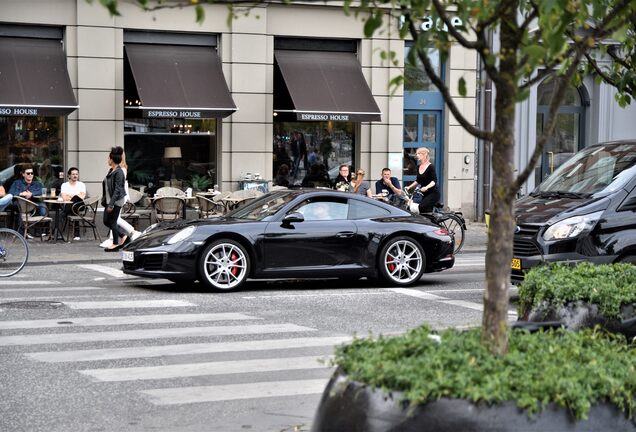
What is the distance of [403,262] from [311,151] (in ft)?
34.7

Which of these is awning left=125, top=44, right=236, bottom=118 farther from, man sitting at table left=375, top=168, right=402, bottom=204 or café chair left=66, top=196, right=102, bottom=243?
man sitting at table left=375, top=168, right=402, bottom=204

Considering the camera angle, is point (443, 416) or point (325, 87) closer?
point (443, 416)

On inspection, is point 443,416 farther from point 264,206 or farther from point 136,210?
point 136,210

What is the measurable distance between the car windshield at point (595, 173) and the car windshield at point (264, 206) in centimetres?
335

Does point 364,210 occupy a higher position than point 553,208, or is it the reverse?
point 553,208

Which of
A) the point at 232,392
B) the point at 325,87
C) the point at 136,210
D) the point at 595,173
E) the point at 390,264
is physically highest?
the point at 325,87

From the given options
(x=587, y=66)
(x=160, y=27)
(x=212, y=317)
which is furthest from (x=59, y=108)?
(x=587, y=66)

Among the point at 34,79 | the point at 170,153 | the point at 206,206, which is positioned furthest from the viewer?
the point at 170,153

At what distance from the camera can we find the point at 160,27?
23438 mm

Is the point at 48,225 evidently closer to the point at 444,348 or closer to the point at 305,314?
the point at 305,314

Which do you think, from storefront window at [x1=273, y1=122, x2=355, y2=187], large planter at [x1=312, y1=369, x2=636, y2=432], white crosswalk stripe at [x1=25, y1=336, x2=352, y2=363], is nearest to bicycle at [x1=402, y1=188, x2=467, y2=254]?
storefront window at [x1=273, y1=122, x2=355, y2=187]

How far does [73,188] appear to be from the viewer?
21.7 metres

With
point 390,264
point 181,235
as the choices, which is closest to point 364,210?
point 390,264

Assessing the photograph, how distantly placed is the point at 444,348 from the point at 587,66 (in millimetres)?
5105
